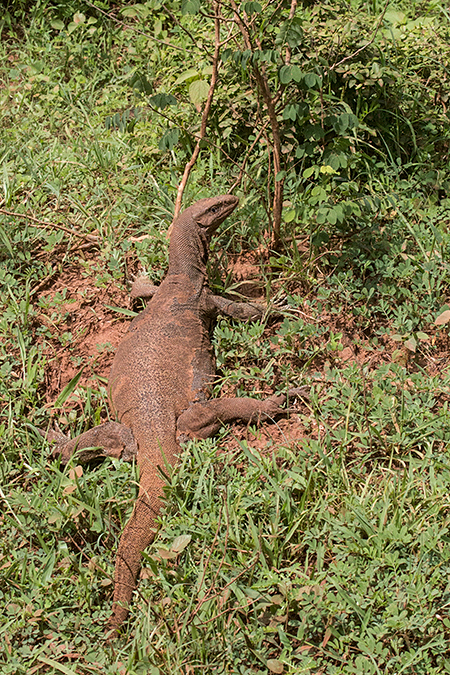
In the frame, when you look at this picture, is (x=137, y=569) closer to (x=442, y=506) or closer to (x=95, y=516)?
(x=95, y=516)

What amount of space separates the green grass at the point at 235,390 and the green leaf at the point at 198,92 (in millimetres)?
229

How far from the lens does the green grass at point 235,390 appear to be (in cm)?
322

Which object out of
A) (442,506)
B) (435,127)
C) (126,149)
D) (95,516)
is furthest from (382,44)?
(95,516)

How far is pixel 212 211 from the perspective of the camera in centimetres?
505

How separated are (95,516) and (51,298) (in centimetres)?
201

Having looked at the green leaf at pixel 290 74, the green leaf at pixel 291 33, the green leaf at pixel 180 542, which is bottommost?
the green leaf at pixel 180 542

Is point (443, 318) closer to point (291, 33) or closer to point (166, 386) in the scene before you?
point (166, 386)

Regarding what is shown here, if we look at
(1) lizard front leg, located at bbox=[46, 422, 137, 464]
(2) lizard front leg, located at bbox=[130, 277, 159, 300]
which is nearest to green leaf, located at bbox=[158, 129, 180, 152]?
(2) lizard front leg, located at bbox=[130, 277, 159, 300]

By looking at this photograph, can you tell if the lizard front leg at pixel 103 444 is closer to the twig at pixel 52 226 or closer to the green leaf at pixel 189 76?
the twig at pixel 52 226

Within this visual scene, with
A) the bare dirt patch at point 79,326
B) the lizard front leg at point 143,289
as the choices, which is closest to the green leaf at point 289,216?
the lizard front leg at point 143,289

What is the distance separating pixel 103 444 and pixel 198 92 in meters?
3.06

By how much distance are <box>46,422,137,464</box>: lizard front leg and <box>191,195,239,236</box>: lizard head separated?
67.7 inches

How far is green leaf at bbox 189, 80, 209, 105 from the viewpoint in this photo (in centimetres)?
547

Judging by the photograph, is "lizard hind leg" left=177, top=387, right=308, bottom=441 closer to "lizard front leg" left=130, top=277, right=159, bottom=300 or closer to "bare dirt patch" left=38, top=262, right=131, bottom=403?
"bare dirt patch" left=38, top=262, right=131, bottom=403
